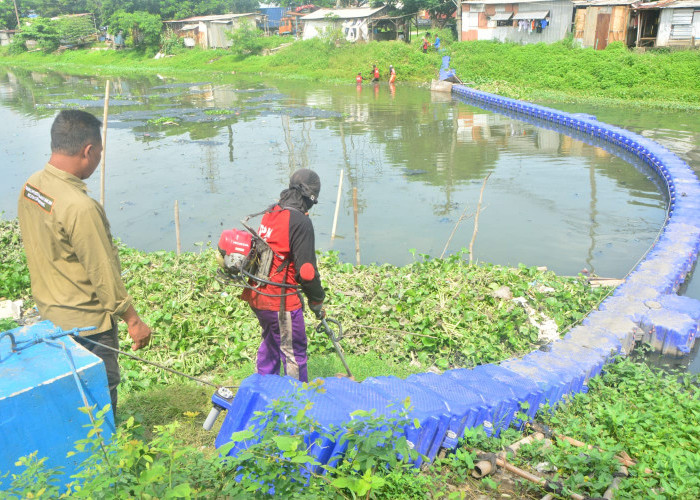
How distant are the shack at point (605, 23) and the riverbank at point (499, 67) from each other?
1.00m

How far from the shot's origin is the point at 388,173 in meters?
14.5

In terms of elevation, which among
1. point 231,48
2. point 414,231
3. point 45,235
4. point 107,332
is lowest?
point 414,231

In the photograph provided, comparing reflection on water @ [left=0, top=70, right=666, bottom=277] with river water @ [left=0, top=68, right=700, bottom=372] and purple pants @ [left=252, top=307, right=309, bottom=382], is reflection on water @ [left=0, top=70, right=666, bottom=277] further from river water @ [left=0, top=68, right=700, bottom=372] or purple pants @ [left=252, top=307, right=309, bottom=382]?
purple pants @ [left=252, top=307, right=309, bottom=382]

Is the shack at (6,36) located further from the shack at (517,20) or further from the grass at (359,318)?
the grass at (359,318)

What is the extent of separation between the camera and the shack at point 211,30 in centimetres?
4519

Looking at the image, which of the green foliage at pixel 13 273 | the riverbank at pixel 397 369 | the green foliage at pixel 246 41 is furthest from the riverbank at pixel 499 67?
the green foliage at pixel 13 273

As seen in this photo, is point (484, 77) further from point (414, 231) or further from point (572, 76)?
point (414, 231)

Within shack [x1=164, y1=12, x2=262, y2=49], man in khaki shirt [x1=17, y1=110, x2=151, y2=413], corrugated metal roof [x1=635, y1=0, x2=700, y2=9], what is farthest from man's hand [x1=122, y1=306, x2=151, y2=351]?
shack [x1=164, y1=12, x2=262, y2=49]

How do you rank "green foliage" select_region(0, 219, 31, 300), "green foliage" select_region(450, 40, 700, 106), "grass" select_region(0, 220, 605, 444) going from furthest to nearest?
"green foliage" select_region(450, 40, 700, 106) < "green foliage" select_region(0, 219, 31, 300) < "grass" select_region(0, 220, 605, 444)

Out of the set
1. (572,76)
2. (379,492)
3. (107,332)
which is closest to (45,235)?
(107,332)

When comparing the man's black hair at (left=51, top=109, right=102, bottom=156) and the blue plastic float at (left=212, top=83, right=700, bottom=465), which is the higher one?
the man's black hair at (left=51, top=109, right=102, bottom=156)

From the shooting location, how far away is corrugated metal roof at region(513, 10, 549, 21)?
97.4 ft

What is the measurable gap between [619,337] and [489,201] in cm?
692

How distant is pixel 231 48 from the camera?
43.3 meters
